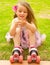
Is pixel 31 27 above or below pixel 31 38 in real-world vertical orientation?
above

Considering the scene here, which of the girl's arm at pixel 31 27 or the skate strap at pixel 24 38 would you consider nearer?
the girl's arm at pixel 31 27

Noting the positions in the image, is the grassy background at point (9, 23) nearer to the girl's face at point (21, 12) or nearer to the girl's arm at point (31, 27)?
the girl's arm at point (31, 27)

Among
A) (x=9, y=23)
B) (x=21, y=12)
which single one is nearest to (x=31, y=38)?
(x=21, y=12)

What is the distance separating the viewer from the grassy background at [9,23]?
270cm

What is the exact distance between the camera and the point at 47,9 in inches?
188

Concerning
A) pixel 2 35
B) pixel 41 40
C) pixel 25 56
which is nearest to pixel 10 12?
pixel 2 35

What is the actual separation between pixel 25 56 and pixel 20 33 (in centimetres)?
29

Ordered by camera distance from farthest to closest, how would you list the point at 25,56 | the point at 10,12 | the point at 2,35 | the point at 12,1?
the point at 12,1 < the point at 10,12 < the point at 2,35 < the point at 25,56

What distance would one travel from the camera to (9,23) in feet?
12.5

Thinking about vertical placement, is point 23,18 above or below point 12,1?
above

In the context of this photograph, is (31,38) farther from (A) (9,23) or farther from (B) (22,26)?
(A) (9,23)

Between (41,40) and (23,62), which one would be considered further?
(41,40)

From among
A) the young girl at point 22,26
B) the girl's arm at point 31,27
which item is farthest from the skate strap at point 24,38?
the girl's arm at point 31,27

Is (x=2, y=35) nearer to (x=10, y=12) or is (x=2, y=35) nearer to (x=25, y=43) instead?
(x=25, y=43)
